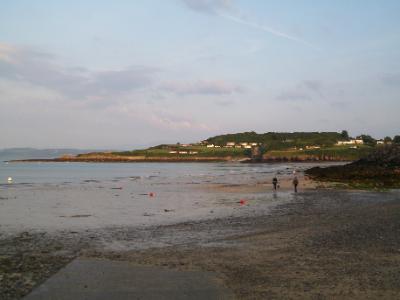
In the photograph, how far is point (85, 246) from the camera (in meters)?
16.5

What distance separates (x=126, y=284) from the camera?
432 inches

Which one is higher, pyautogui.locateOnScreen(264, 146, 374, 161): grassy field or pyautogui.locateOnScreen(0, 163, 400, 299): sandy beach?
pyautogui.locateOnScreen(264, 146, 374, 161): grassy field

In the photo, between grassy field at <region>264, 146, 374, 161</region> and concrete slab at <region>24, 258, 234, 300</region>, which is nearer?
concrete slab at <region>24, 258, 234, 300</region>

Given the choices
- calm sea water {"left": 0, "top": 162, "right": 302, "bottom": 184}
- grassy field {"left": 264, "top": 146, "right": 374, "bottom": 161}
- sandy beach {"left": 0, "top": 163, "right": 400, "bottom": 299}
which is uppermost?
grassy field {"left": 264, "top": 146, "right": 374, "bottom": 161}

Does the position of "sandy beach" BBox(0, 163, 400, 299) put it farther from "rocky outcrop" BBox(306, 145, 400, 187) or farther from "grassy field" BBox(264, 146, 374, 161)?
"grassy field" BBox(264, 146, 374, 161)

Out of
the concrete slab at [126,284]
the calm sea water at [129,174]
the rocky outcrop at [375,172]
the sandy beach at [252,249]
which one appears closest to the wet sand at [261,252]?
the sandy beach at [252,249]

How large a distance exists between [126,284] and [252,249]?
18.1 ft

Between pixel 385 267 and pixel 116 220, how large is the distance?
15.5 m

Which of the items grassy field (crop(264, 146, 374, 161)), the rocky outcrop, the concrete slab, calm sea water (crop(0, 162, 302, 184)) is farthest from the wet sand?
grassy field (crop(264, 146, 374, 161))

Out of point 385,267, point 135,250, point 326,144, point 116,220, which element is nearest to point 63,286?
point 135,250

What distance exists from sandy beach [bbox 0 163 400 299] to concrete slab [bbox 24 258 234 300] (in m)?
0.37

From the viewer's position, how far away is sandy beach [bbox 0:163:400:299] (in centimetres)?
1067

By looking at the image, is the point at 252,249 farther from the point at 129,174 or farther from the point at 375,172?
the point at 129,174

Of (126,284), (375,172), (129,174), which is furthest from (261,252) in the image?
(129,174)
